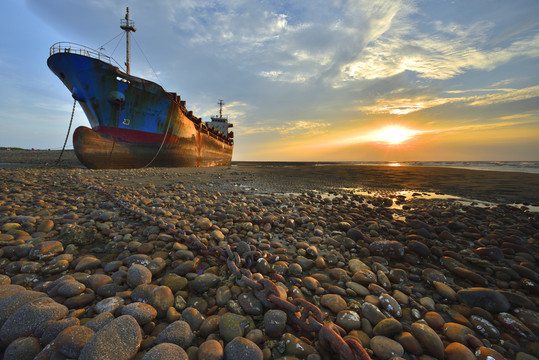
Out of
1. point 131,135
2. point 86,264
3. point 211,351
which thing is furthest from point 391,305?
point 131,135

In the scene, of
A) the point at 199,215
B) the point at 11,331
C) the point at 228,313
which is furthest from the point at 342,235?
the point at 11,331

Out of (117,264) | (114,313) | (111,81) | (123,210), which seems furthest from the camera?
(111,81)

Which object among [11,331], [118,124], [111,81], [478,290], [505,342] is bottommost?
[505,342]

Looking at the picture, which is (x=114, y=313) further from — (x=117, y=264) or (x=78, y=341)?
(x=117, y=264)

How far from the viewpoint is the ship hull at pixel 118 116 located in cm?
1105

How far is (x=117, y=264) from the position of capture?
1982 mm

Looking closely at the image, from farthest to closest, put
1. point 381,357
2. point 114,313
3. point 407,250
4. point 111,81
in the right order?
point 111,81, point 407,250, point 114,313, point 381,357

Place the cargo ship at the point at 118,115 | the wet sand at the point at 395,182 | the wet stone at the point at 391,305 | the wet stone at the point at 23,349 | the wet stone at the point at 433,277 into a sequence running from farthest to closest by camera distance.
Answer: the cargo ship at the point at 118,115 → the wet sand at the point at 395,182 → the wet stone at the point at 433,277 → the wet stone at the point at 391,305 → the wet stone at the point at 23,349

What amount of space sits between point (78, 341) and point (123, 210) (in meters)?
3.15

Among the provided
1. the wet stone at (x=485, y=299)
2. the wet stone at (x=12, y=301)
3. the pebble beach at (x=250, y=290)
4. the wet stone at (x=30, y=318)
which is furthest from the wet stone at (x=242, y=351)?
the wet stone at (x=485, y=299)

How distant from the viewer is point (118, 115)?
11938 mm

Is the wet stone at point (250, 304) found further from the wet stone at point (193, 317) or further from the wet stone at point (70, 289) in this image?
the wet stone at point (70, 289)

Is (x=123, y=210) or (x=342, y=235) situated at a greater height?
(x=123, y=210)

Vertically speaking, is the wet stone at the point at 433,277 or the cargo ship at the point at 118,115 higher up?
the cargo ship at the point at 118,115
